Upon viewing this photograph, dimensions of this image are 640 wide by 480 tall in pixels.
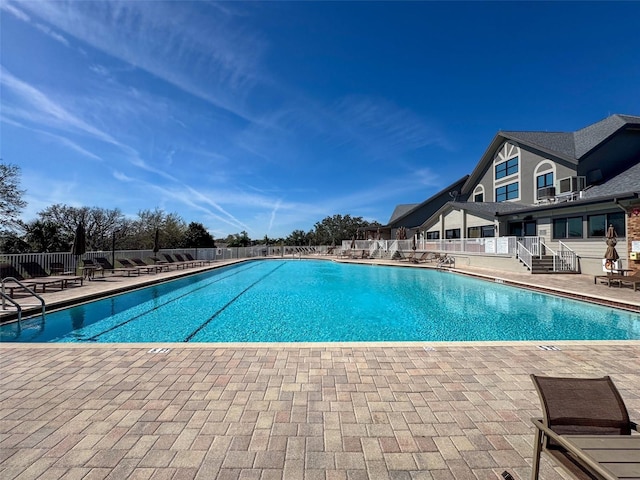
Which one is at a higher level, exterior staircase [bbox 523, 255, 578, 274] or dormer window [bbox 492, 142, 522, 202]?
dormer window [bbox 492, 142, 522, 202]

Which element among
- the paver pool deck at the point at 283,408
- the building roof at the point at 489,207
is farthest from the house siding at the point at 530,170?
the paver pool deck at the point at 283,408

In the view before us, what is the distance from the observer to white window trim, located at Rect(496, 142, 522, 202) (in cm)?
2012

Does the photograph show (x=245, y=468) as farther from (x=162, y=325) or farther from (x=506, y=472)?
(x=162, y=325)

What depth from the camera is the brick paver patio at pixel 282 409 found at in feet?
6.79

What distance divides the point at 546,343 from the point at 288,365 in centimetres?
410

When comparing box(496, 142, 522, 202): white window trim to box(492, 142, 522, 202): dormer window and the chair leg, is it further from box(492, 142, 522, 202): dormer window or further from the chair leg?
the chair leg

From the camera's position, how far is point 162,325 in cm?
711

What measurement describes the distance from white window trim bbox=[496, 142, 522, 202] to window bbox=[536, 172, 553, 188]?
1.50m

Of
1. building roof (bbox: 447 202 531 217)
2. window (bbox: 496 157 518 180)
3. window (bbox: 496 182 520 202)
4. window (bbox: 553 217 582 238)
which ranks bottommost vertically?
window (bbox: 553 217 582 238)

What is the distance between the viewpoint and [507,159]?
69.6 ft

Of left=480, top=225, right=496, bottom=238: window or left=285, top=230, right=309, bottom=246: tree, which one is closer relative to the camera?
left=480, top=225, right=496, bottom=238: window

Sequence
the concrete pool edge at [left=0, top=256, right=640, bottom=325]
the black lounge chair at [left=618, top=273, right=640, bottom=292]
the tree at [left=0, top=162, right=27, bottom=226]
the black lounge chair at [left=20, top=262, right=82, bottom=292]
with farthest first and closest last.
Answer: the tree at [left=0, top=162, right=27, bottom=226], the black lounge chair at [left=20, top=262, right=82, bottom=292], the black lounge chair at [left=618, top=273, right=640, bottom=292], the concrete pool edge at [left=0, top=256, right=640, bottom=325]

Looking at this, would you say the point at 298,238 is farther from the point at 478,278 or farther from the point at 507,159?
the point at 478,278

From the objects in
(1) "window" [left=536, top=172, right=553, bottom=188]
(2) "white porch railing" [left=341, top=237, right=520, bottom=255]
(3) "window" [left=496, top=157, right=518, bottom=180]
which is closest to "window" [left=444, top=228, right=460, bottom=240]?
(2) "white porch railing" [left=341, top=237, right=520, bottom=255]
